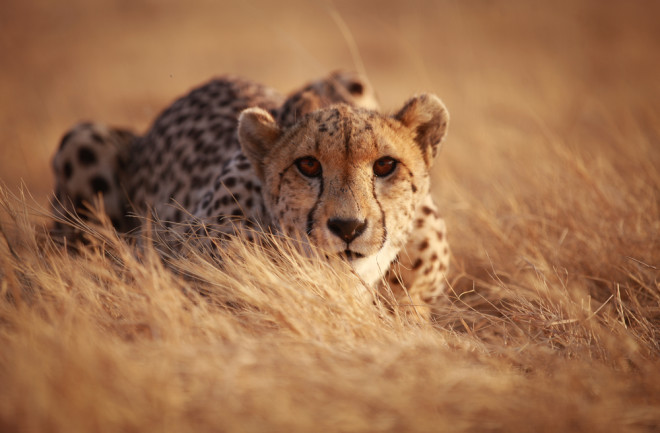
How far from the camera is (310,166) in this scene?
231 cm

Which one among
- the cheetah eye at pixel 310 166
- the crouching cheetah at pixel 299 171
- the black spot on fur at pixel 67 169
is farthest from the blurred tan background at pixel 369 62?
the cheetah eye at pixel 310 166

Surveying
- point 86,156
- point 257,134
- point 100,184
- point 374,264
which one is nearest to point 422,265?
point 374,264

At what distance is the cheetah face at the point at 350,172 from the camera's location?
6.97ft

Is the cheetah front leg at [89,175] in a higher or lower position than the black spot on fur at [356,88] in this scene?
lower

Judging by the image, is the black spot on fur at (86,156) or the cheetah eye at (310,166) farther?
the black spot on fur at (86,156)

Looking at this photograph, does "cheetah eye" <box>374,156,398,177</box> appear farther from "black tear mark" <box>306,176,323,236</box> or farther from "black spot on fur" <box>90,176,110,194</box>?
A: "black spot on fur" <box>90,176,110,194</box>

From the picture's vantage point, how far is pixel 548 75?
7.22 metres

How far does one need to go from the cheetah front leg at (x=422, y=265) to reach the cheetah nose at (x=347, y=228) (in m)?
0.52

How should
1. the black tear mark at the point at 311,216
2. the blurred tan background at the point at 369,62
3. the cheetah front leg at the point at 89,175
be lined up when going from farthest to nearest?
the blurred tan background at the point at 369,62 → the cheetah front leg at the point at 89,175 → the black tear mark at the point at 311,216

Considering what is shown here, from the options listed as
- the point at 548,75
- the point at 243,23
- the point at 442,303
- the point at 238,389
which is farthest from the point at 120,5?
the point at 238,389

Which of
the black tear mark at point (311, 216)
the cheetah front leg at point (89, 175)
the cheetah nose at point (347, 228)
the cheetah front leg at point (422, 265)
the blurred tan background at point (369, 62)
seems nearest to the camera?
the cheetah nose at point (347, 228)

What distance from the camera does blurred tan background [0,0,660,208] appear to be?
5266 millimetres

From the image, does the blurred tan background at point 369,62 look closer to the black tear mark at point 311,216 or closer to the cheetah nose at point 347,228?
the black tear mark at point 311,216

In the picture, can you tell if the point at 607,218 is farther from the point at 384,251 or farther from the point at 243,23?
the point at 243,23
